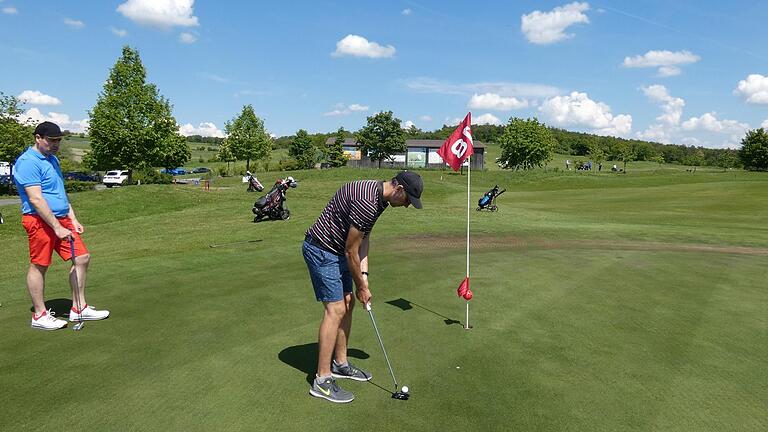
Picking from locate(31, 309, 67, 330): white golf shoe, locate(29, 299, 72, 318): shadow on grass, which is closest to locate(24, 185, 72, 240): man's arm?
locate(31, 309, 67, 330): white golf shoe

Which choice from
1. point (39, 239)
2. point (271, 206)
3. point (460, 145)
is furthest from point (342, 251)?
point (271, 206)

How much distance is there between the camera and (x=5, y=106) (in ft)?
147

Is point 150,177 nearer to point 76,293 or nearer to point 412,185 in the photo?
point 76,293

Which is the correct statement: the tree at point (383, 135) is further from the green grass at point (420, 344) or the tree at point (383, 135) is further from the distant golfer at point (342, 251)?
the distant golfer at point (342, 251)

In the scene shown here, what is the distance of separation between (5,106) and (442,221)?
46051mm

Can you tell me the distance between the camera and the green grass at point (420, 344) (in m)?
4.40

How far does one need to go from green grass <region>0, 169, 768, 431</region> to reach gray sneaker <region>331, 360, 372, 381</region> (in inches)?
5.7

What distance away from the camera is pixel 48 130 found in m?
6.36

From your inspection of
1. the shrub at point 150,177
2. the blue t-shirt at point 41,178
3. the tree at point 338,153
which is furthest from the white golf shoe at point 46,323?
the tree at point 338,153

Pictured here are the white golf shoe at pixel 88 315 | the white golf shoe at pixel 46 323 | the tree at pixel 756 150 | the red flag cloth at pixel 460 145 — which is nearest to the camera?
the white golf shoe at pixel 46 323

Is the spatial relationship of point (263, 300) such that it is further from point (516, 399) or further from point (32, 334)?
point (516, 399)

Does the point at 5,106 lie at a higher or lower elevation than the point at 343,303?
higher

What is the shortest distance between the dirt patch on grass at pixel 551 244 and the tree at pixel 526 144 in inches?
3408

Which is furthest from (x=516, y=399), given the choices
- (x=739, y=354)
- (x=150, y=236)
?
(x=150, y=236)
